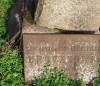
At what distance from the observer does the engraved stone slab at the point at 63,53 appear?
4723mm

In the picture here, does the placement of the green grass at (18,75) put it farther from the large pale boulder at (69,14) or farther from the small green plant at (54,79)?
the large pale boulder at (69,14)

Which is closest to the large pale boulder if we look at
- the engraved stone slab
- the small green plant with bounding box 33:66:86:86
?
the engraved stone slab

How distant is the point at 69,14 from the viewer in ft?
14.7

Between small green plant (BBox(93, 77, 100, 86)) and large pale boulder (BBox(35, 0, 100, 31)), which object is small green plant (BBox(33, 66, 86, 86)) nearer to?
small green plant (BBox(93, 77, 100, 86))

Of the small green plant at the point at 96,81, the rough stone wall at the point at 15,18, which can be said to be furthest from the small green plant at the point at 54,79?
the rough stone wall at the point at 15,18

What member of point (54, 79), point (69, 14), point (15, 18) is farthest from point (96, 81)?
point (15, 18)

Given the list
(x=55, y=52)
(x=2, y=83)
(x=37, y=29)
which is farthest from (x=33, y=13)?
(x=2, y=83)

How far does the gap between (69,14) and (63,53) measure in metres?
0.56

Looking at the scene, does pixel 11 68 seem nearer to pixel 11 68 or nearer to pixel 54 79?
pixel 11 68

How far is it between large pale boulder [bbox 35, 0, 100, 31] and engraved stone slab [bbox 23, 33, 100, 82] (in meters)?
0.18

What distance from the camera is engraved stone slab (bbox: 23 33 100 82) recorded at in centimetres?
472

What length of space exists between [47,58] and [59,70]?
216mm

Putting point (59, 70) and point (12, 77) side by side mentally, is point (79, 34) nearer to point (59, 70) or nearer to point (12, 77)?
point (59, 70)

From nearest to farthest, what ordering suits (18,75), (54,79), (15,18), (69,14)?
(69,14)
(54,79)
(18,75)
(15,18)
